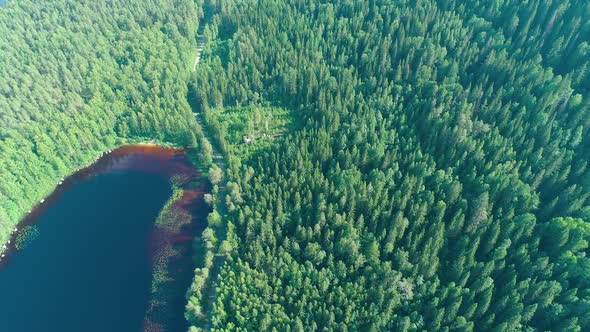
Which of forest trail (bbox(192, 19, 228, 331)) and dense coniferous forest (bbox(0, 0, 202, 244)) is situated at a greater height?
dense coniferous forest (bbox(0, 0, 202, 244))

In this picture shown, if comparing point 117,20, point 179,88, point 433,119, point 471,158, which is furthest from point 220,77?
point 471,158

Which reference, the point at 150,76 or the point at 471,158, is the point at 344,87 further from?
the point at 150,76

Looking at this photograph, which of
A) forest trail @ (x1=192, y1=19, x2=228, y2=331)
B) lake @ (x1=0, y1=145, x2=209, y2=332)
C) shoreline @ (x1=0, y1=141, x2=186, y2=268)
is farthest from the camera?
shoreline @ (x1=0, y1=141, x2=186, y2=268)

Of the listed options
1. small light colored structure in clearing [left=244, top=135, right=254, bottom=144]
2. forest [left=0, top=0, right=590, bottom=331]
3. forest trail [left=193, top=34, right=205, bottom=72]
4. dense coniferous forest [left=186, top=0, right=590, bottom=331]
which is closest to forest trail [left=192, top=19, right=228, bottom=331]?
forest trail [left=193, top=34, right=205, bottom=72]

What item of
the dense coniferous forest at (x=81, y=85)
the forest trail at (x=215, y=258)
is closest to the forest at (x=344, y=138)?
the forest trail at (x=215, y=258)

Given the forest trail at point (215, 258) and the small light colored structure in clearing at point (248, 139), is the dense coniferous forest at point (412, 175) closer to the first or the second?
the forest trail at point (215, 258)

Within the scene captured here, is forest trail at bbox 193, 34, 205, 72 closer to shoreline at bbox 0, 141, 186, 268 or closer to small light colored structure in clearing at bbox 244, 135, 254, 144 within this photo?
A: shoreline at bbox 0, 141, 186, 268

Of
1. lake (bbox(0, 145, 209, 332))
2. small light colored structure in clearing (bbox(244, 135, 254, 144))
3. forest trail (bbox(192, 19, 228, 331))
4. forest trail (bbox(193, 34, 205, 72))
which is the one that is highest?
forest trail (bbox(193, 34, 205, 72))
